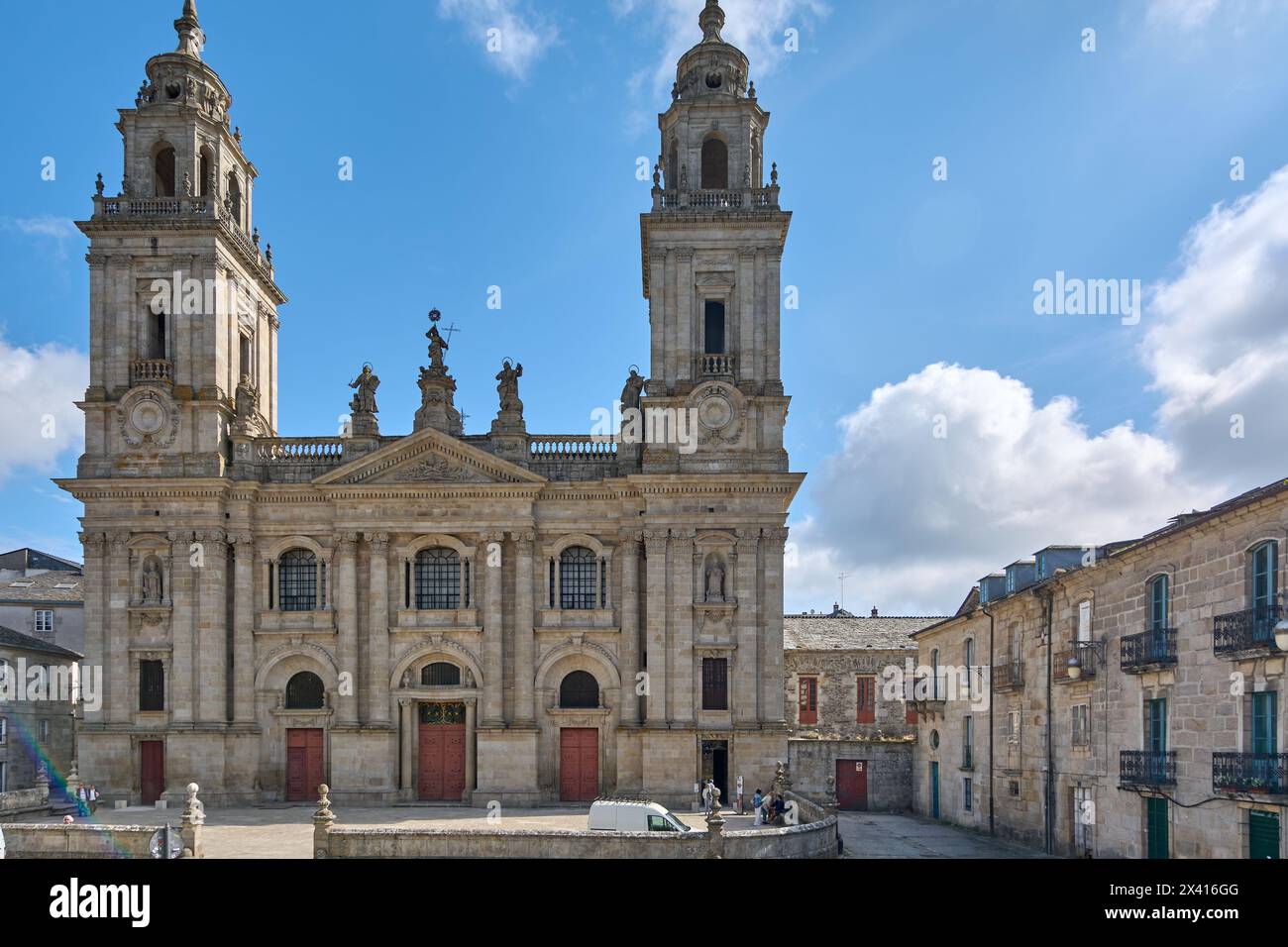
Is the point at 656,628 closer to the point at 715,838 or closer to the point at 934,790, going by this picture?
the point at 715,838

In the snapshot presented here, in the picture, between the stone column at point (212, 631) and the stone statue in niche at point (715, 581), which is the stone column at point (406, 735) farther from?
the stone statue in niche at point (715, 581)

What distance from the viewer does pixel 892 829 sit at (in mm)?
43219

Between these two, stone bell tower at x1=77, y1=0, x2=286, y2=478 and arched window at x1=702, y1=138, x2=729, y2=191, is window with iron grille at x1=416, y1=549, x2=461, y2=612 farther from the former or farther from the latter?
arched window at x1=702, y1=138, x2=729, y2=191

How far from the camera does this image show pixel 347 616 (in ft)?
133

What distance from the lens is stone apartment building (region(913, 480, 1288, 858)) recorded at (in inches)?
884

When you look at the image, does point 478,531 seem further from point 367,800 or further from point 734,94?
point 734,94

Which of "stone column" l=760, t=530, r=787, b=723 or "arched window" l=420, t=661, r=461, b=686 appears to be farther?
"arched window" l=420, t=661, r=461, b=686

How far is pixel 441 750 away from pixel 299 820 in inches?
244

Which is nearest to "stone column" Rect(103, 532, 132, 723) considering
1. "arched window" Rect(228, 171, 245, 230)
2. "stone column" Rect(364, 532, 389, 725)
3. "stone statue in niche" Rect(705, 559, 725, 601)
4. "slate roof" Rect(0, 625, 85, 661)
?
"stone column" Rect(364, 532, 389, 725)

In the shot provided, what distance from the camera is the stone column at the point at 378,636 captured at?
4006 centimetres

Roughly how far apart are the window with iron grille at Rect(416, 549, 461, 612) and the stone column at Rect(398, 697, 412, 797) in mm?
3733

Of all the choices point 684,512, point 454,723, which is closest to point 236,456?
point 454,723

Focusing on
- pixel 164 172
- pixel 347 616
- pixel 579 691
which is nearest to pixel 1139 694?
pixel 579 691

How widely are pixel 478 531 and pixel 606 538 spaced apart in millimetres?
4973
